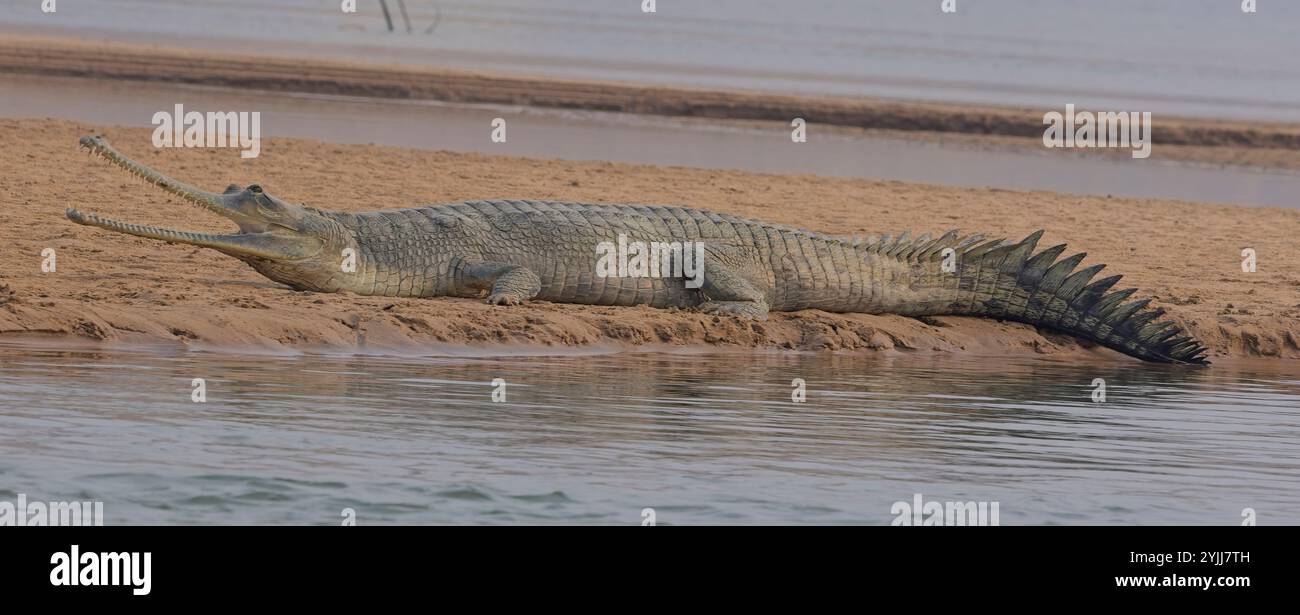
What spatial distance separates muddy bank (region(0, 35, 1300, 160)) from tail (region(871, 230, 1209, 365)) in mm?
11182

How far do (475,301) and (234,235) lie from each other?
153 cm

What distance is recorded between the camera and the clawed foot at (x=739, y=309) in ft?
35.7

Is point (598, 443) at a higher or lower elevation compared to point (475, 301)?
lower

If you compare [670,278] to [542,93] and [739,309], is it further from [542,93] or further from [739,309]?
[542,93]

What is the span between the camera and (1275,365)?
37.2 ft

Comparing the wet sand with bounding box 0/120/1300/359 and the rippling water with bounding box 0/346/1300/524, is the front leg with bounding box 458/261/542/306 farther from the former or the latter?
the rippling water with bounding box 0/346/1300/524

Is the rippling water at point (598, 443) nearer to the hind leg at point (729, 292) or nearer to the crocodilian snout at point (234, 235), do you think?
the crocodilian snout at point (234, 235)

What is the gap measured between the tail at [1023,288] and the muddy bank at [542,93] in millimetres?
11182

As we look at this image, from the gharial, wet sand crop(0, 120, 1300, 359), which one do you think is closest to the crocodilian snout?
the gharial

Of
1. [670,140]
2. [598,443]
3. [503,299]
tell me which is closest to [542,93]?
[670,140]

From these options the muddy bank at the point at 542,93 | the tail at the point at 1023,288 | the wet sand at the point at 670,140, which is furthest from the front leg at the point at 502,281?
the muddy bank at the point at 542,93

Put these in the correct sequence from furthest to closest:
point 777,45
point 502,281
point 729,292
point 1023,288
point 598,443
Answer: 1. point 777,45
2. point 1023,288
3. point 729,292
4. point 502,281
5. point 598,443

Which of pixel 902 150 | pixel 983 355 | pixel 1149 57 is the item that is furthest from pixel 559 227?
pixel 1149 57

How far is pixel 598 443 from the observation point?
7352mm
